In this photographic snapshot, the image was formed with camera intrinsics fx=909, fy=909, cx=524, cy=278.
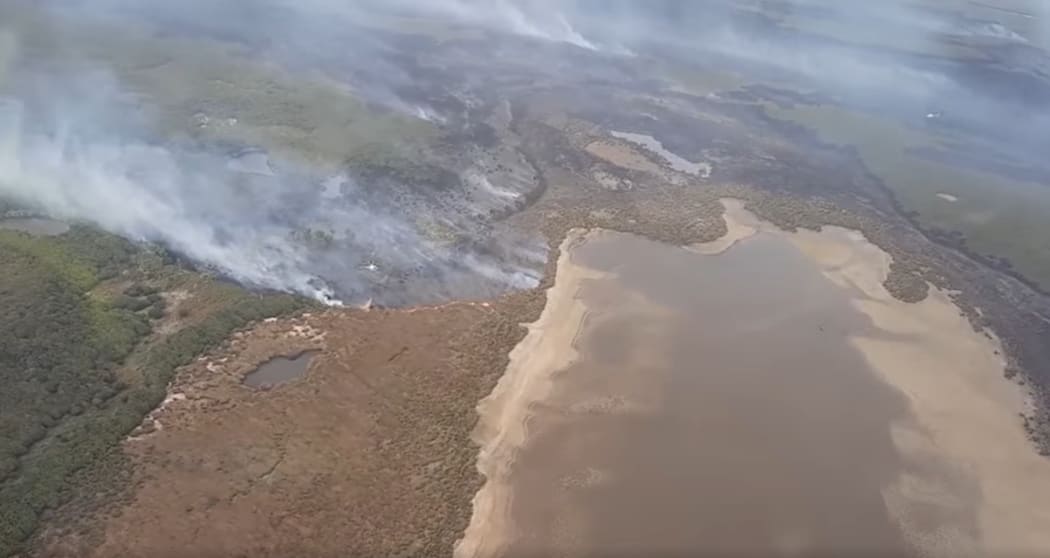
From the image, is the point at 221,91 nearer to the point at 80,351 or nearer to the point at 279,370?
the point at 80,351

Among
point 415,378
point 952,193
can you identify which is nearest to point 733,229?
point 952,193

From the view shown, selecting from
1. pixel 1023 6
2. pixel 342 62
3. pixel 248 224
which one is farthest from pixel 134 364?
pixel 1023 6

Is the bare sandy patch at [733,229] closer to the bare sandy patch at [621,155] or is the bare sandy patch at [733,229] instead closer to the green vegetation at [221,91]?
the bare sandy patch at [621,155]

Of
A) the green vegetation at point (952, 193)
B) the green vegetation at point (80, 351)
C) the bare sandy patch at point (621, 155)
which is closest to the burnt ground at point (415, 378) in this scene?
the bare sandy patch at point (621, 155)

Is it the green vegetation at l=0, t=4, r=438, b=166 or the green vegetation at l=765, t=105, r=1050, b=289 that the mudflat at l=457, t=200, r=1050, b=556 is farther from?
the green vegetation at l=0, t=4, r=438, b=166

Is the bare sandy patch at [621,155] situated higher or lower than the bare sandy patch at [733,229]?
higher

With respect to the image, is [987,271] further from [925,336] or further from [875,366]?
[875,366]
